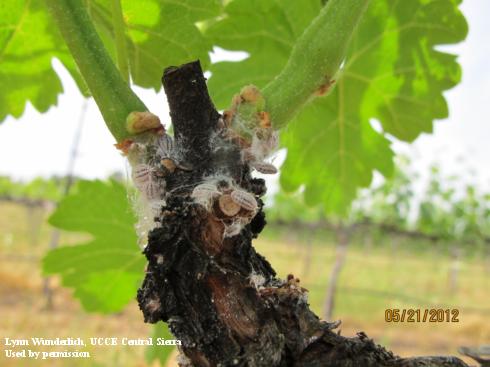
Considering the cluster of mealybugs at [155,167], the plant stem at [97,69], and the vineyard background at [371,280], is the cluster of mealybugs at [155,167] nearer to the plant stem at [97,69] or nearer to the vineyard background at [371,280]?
the plant stem at [97,69]

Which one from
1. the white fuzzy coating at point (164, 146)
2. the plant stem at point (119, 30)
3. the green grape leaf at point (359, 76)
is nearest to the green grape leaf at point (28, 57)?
the plant stem at point (119, 30)

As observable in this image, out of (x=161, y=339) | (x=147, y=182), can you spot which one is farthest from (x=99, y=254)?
(x=147, y=182)

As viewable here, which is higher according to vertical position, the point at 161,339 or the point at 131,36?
the point at 131,36

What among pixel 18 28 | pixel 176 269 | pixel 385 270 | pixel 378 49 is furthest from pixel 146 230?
pixel 385 270

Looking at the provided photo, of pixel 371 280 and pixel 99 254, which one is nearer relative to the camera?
pixel 99 254

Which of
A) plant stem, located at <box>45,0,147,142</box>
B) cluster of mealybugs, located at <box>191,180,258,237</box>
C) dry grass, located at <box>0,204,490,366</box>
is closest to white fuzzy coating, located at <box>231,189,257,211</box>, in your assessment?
cluster of mealybugs, located at <box>191,180,258,237</box>

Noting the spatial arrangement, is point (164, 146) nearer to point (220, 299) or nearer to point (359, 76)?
point (220, 299)
